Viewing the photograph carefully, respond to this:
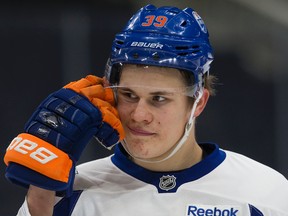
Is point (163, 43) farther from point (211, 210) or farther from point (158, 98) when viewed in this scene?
point (211, 210)

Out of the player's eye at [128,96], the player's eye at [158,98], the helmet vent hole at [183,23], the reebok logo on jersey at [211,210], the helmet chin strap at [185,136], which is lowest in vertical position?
the reebok logo on jersey at [211,210]

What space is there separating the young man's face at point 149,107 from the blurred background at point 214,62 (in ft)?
5.76

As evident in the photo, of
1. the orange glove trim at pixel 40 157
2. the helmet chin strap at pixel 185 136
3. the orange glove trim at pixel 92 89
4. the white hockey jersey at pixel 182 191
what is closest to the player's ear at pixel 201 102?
the helmet chin strap at pixel 185 136

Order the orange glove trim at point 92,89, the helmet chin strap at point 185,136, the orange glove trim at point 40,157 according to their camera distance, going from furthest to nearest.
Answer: the helmet chin strap at point 185,136, the orange glove trim at point 92,89, the orange glove trim at point 40,157

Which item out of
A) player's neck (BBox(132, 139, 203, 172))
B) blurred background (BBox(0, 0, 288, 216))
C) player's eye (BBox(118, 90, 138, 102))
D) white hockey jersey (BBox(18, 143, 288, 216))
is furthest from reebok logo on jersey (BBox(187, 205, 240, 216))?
blurred background (BBox(0, 0, 288, 216))

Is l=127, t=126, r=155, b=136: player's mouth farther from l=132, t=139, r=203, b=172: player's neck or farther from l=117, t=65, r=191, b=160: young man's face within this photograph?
l=132, t=139, r=203, b=172: player's neck

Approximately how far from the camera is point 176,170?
236cm

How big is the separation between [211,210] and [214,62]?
1917mm

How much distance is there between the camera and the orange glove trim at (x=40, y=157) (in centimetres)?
208

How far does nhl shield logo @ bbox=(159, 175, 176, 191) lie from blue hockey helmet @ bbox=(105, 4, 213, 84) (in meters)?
0.31

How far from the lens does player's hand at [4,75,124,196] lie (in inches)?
82.0

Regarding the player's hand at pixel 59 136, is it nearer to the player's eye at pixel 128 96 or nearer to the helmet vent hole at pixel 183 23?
the player's eye at pixel 128 96

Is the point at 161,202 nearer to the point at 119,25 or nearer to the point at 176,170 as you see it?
the point at 176,170

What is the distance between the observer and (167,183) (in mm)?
2320
